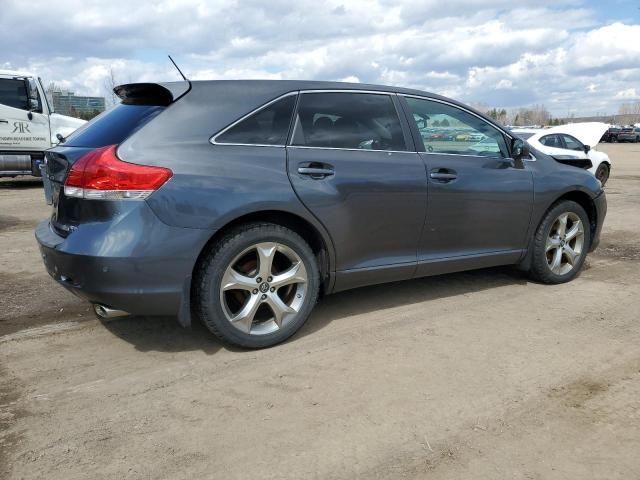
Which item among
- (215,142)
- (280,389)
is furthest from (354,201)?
(280,389)

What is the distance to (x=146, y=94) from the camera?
3643 mm

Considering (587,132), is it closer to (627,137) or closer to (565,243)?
(565,243)

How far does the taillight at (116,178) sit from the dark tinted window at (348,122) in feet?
3.15

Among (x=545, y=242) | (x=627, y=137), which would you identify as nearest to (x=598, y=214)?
(x=545, y=242)

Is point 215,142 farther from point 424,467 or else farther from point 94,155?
point 424,467

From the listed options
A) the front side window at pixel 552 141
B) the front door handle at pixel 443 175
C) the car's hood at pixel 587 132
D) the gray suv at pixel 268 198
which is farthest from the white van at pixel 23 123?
the car's hood at pixel 587 132

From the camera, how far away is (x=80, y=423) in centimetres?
279

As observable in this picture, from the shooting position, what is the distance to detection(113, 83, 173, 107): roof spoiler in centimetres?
352

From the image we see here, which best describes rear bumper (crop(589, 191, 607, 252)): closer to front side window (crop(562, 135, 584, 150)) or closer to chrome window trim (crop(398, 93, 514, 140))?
chrome window trim (crop(398, 93, 514, 140))

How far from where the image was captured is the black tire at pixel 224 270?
3363 mm

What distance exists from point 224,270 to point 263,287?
299 millimetres

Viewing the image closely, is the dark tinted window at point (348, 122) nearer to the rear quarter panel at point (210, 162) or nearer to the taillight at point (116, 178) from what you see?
the rear quarter panel at point (210, 162)

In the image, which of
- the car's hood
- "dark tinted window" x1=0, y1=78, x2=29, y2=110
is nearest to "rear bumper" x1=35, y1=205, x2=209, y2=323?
"dark tinted window" x1=0, y1=78, x2=29, y2=110

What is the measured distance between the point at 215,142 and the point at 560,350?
2.52 metres
